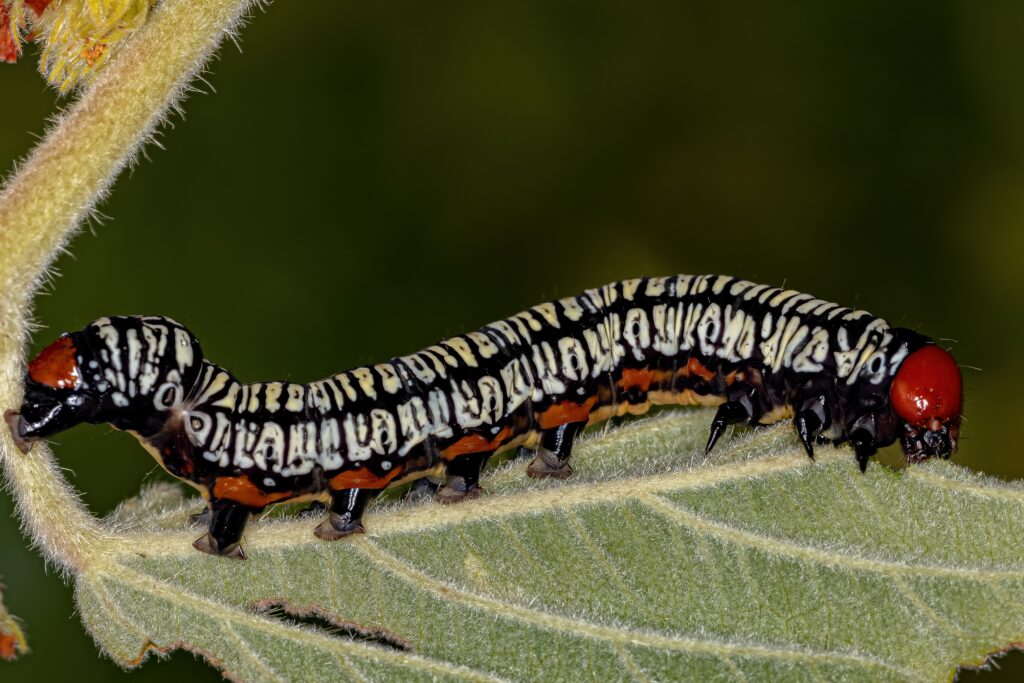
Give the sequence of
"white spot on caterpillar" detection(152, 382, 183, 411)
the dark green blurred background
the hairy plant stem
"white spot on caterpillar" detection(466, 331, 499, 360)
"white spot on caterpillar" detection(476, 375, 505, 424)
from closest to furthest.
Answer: the hairy plant stem, "white spot on caterpillar" detection(152, 382, 183, 411), "white spot on caterpillar" detection(476, 375, 505, 424), "white spot on caterpillar" detection(466, 331, 499, 360), the dark green blurred background

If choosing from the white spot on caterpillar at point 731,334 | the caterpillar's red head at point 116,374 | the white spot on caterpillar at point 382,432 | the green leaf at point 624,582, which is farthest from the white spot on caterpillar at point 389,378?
the white spot on caterpillar at point 731,334

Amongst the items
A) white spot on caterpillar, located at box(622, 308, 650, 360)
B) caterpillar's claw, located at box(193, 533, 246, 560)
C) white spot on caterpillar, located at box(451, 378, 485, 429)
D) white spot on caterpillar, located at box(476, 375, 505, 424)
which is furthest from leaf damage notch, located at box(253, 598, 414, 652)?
white spot on caterpillar, located at box(622, 308, 650, 360)

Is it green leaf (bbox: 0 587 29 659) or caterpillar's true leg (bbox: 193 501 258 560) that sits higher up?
caterpillar's true leg (bbox: 193 501 258 560)

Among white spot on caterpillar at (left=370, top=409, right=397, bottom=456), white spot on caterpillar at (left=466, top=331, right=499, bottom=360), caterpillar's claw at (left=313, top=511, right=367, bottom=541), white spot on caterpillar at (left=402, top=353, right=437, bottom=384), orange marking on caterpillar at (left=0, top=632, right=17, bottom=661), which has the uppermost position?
white spot on caterpillar at (left=466, top=331, right=499, bottom=360)

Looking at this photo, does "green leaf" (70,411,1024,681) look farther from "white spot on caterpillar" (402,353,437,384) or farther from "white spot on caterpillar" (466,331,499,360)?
"white spot on caterpillar" (466,331,499,360)

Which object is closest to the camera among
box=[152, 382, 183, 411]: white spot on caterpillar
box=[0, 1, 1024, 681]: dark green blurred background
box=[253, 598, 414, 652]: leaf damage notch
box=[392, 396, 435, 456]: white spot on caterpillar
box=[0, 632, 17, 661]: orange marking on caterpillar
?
box=[0, 632, 17, 661]: orange marking on caterpillar

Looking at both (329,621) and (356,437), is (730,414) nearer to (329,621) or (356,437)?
(356,437)

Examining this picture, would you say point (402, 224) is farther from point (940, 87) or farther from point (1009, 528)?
point (1009, 528)
